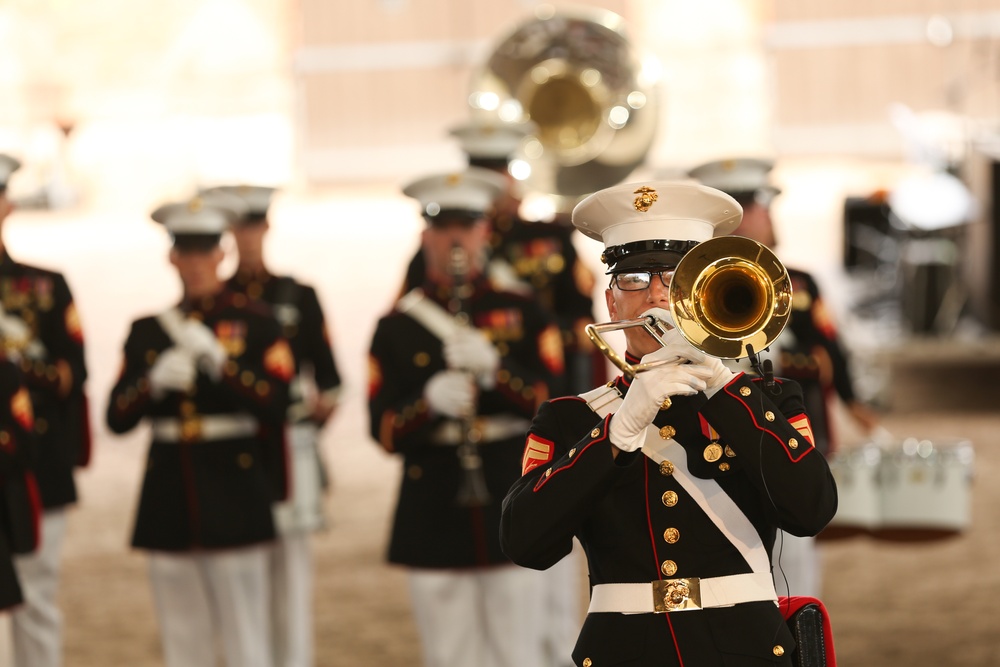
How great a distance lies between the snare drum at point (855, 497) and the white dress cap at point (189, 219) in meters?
2.07

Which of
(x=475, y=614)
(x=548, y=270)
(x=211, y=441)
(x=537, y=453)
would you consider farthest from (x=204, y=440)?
(x=537, y=453)

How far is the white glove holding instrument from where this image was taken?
2.28 m

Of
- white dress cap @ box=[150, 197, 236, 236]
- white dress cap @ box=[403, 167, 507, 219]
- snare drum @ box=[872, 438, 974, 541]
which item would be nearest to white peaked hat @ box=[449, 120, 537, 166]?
white dress cap @ box=[403, 167, 507, 219]

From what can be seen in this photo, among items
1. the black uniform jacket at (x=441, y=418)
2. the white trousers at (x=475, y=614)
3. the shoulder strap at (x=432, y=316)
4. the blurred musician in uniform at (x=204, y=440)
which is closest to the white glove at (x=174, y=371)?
the blurred musician in uniform at (x=204, y=440)

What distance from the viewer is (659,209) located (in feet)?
8.22

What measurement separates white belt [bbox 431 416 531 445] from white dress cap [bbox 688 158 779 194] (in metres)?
0.92

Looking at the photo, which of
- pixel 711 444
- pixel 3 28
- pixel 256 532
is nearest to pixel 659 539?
pixel 711 444

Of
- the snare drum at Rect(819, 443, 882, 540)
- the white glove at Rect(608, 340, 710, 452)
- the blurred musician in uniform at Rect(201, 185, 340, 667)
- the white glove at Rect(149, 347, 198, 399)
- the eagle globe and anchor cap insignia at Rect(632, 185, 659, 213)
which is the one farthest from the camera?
the blurred musician in uniform at Rect(201, 185, 340, 667)

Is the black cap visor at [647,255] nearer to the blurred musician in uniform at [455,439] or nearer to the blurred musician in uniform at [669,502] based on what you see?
the blurred musician in uniform at [669,502]

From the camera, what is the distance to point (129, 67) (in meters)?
18.6

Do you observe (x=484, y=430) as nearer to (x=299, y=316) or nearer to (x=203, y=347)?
(x=203, y=347)

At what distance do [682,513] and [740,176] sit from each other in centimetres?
234

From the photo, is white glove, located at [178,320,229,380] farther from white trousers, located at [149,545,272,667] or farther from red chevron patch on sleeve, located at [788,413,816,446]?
red chevron patch on sleeve, located at [788,413,816,446]

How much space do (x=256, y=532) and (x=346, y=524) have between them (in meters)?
3.46
